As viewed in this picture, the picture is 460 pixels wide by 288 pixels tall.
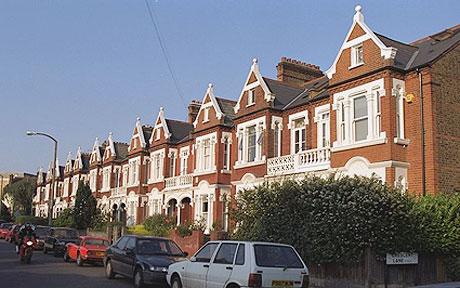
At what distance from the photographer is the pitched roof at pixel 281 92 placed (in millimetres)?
29503

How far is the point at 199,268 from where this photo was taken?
12.8m

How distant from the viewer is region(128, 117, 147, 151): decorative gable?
46528 mm

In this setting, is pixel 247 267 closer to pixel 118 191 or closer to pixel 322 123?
pixel 322 123

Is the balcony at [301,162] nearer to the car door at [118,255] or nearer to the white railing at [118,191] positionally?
the car door at [118,255]

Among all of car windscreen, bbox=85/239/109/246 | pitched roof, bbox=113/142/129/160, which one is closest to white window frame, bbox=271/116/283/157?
car windscreen, bbox=85/239/109/246

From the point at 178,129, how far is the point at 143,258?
28140 millimetres

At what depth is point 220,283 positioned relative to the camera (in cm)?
1187

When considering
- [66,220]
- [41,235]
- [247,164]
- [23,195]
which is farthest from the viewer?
[23,195]

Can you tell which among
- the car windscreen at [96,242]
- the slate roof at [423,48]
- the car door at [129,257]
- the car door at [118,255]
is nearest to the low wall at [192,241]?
the car windscreen at [96,242]

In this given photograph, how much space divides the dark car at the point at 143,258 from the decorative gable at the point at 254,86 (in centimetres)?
1347

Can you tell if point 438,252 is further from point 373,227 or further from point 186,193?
point 186,193

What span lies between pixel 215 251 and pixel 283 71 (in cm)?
2281

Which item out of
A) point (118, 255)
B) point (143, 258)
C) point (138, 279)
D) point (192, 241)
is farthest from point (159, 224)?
point (138, 279)

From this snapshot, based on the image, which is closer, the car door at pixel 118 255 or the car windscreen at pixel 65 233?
the car door at pixel 118 255
